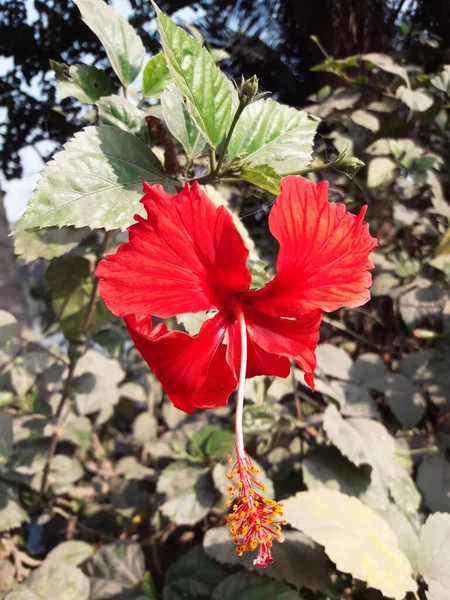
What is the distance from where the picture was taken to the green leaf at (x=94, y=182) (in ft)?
1.35

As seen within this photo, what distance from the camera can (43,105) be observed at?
3.29 ft

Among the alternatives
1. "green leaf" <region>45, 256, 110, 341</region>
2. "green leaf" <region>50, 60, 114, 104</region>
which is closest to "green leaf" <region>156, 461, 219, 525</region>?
"green leaf" <region>45, 256, 110, 341</region>

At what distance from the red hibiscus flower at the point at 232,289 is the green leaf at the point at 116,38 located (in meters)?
0.31

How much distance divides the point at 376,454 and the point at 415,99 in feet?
2.80

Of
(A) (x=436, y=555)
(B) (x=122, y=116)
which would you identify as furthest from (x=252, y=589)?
(B) (x=122, y=116)

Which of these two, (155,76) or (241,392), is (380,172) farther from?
(241,392)

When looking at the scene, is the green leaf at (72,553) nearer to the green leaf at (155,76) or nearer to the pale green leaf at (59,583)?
the pale green leaf at (59,583)

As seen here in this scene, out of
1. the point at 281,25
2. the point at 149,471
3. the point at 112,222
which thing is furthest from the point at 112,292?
the point at 281,25

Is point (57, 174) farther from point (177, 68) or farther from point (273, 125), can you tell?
point (273, 125)

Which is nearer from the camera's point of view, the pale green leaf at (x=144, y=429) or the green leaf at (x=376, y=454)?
the green leaf at (x=376, y=454)

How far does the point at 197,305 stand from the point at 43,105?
79 cm

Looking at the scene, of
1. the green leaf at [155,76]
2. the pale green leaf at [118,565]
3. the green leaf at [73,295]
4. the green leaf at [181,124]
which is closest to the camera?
the green leaf at [181,124]

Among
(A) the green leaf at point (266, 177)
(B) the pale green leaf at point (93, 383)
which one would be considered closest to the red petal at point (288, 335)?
(A) the green leaf at point (266, 177)

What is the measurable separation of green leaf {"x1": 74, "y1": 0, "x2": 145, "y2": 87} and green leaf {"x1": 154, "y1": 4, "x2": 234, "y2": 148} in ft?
0.68
